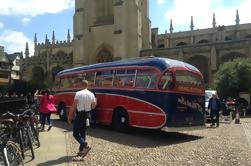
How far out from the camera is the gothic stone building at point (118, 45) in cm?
5056

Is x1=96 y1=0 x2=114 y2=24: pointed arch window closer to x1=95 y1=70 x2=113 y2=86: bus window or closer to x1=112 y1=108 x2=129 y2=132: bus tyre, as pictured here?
x1=95 y1=70 x2=113 y2=86: bus window

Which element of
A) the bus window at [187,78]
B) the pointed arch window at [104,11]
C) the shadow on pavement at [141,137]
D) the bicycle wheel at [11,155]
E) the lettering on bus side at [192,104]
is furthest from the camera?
the pointed arch window at [104,11]

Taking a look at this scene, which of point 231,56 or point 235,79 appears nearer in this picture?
point 235,79

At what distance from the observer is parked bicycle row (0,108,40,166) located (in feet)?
23.6

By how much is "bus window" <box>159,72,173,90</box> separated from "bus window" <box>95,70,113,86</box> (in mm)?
3447

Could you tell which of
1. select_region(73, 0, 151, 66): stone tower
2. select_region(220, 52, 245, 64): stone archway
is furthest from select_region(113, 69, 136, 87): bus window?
select_region(73, 0, 151, 66): stone tower

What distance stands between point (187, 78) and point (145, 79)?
1.53 meters

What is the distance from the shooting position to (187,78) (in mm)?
15461

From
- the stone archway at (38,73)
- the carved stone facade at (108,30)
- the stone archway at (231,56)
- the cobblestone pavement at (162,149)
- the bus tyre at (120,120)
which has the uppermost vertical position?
the carved stone facade at (108,30)

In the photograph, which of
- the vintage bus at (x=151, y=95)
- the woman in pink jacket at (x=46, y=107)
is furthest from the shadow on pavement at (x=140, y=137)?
the woman in pink jacket at (x=46, y=107)

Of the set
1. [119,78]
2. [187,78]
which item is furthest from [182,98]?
[119,78]

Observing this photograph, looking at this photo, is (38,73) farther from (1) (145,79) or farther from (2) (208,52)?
(1) (145,79)

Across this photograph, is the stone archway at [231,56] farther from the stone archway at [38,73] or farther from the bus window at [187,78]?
the bus window at [187,78]

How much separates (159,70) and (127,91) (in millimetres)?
2004
